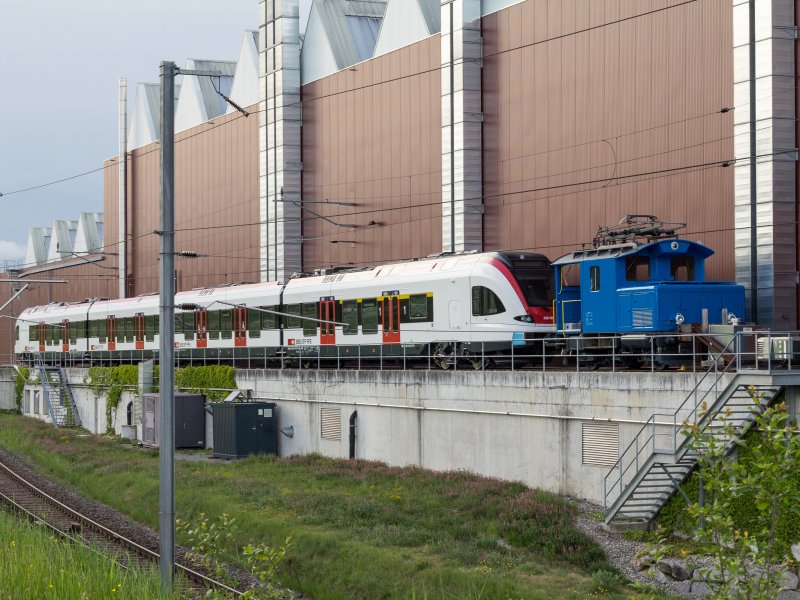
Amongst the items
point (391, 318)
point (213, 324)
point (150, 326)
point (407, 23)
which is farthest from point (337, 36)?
point (391, 318)

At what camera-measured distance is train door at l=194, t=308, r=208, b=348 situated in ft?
152

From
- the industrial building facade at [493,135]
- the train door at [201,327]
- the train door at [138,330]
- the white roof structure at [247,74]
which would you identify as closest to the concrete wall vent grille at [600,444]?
the industrial building facade at [493,135]

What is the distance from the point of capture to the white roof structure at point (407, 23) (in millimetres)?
43638

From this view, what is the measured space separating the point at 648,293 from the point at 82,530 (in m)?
15.1

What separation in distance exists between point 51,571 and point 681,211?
2260cm

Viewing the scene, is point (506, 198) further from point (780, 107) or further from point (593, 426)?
point (593, 426)

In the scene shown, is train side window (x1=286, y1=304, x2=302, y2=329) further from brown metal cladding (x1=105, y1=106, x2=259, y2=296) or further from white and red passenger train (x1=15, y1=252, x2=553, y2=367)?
brown metal cladding (x1=105, y1=106, x2=259, y2=296)

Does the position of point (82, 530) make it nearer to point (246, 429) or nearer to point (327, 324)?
point (246, 429)

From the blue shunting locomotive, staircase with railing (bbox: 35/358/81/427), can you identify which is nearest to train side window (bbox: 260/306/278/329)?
the blue shunting locomotive

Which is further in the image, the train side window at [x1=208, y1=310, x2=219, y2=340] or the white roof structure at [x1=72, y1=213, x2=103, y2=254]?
the white roof structure at [x1=72, y1=213, x2=103, y2=254]

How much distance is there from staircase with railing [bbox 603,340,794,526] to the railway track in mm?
8285

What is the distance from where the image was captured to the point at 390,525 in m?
24.4

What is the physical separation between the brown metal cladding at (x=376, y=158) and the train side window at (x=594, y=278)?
14318 millimetres

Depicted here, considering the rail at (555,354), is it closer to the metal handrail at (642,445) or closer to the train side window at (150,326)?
the metal handrail at (642,445)
